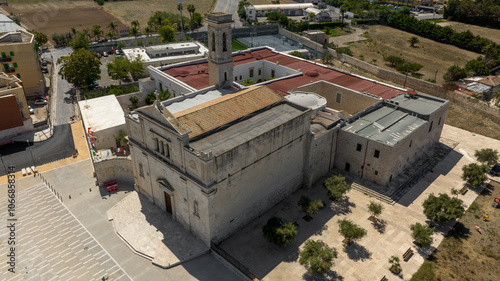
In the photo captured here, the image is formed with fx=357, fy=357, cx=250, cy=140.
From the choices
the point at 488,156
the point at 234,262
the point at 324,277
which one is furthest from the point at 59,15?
the point at 488,156

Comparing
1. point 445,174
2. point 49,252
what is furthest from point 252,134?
point 445,174

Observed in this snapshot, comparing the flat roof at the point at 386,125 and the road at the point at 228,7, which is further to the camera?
the road at the point at 228,7

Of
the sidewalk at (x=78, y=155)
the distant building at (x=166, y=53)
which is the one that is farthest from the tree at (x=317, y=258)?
the distant building at (x=166, y=53)

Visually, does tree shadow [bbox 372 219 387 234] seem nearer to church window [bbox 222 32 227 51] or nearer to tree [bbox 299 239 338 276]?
tree [bbox 299 239 338 276]

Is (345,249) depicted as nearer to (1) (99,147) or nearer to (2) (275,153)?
(2) (275,153)

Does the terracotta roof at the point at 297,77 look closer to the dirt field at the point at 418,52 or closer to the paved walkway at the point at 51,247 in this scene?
the paved walkway at the point at 51,247

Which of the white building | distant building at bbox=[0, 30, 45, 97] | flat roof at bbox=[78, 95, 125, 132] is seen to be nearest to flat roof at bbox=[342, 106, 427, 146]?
the white building

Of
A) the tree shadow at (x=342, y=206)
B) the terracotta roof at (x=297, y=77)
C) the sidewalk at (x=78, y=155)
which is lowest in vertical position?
the tree shadow at (x=342, y=206)

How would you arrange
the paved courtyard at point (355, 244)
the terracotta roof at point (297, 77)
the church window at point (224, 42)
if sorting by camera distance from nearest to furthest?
the paved courtyard at point (355, 244), the church window at point (224, 42), the terracotta roof at point (297, 77)
